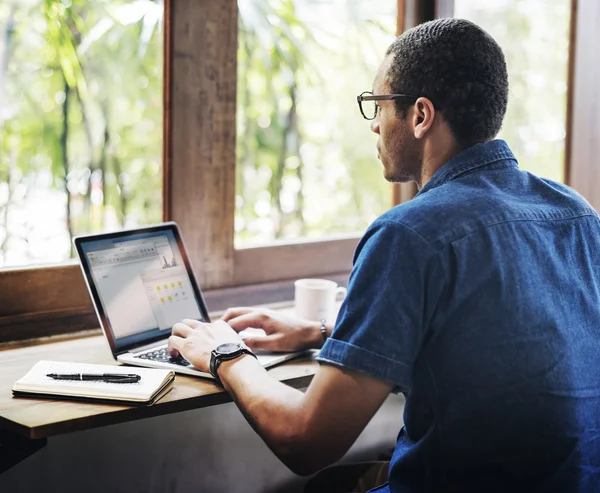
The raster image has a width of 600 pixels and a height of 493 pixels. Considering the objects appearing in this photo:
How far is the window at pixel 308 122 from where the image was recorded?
2146mm

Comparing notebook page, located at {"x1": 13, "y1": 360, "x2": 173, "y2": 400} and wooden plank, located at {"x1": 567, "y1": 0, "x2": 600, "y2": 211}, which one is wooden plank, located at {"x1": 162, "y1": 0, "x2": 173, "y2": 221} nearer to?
notebook page, located at {"x1": 13, "y1": 360, "x2": 173, "y2": 400}

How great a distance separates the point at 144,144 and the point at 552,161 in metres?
1.38

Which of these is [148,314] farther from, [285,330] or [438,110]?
[438,110]

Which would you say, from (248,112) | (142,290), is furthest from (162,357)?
(248,112)

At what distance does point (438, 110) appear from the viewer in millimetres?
1215

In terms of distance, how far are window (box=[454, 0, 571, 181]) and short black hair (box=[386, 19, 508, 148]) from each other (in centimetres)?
132

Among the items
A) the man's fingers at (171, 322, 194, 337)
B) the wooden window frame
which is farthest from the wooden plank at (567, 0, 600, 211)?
the man's fingers at (171, 322, 194, 337)

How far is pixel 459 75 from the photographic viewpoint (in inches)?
47.2

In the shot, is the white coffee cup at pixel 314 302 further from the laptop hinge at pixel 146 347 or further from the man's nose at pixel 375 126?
the man's nose at pixel 375 126

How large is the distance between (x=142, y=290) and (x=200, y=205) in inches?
14.4

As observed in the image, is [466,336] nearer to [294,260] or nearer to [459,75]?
[459,75]

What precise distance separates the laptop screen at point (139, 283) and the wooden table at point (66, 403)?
87 millimetres

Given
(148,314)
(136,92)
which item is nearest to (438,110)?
(148,314)

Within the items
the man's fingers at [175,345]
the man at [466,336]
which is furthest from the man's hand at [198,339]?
the man at [466,336]
